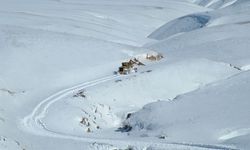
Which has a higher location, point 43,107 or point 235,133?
point 43,107

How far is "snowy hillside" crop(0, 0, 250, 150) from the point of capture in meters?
22.4

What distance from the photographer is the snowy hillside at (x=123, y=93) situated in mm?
22422

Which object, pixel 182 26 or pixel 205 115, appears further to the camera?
pixel 182 26

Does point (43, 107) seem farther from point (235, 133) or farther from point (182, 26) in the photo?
point (182, 26)

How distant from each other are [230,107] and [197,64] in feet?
34.4

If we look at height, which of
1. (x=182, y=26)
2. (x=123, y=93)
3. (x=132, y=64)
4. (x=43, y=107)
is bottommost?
(x=43, y=107)

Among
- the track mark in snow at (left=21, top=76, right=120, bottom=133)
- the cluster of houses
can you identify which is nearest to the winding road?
the track mark in snow at (left=21, top=76, right=120, bottom=133)

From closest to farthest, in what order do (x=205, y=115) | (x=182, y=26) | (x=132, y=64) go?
(x=205, y=115)
(x=132, y=64)
(x=182, y=26)

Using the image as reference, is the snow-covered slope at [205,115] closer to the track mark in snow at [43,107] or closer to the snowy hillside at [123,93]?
the snowy hillside at [123,93]

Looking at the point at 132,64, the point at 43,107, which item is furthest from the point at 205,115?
the point at 132,64

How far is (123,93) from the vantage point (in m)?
30.9

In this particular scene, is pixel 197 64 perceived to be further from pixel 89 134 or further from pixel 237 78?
pixel 89 134

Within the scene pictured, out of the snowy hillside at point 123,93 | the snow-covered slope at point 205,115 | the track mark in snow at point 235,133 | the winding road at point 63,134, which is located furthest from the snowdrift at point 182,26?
the track mark in snow at point 235,133

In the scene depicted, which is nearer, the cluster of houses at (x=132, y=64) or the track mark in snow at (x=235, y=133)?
the track mark in snow at (x=235, y=133)
